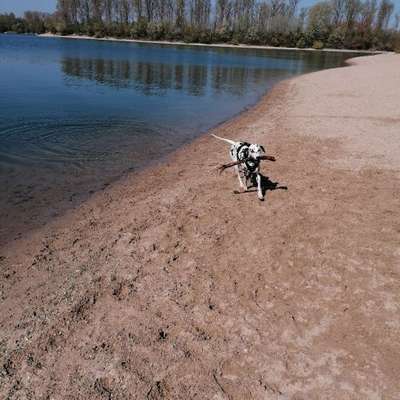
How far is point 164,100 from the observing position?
2192 centimetres

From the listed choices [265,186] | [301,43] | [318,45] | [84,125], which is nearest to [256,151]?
[265,186]

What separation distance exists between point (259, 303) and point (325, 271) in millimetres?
1269

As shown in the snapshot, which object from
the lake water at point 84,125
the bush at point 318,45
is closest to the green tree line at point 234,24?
the bush at point 318,45

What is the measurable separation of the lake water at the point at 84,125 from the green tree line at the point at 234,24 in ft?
227

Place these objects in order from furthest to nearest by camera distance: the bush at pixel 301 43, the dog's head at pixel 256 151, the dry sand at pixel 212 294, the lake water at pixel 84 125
Result: the bush at pixel 301 43, the lake water at pixel 84 125, the dog's head at pixel 256 151, the dry sand at pixel 212 294

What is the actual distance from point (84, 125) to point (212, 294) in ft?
40.3

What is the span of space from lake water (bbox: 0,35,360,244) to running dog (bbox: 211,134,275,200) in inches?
143

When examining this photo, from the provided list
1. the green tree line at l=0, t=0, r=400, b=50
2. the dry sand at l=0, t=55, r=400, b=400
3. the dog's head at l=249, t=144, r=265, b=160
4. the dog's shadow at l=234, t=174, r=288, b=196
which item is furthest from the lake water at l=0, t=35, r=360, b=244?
the green tree line at l=0, t=0, r=400, b=50

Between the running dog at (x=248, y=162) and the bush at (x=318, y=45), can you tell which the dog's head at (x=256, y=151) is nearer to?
the running dog at (x=248, y=162)

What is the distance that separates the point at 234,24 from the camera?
124938 mm

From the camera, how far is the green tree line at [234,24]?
4028 inches

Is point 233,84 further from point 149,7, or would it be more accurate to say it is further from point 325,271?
point 149,7

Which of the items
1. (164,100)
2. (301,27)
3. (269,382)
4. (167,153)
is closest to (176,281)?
(269,382)

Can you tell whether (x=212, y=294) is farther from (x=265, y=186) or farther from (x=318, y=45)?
(x=318, y=45)
